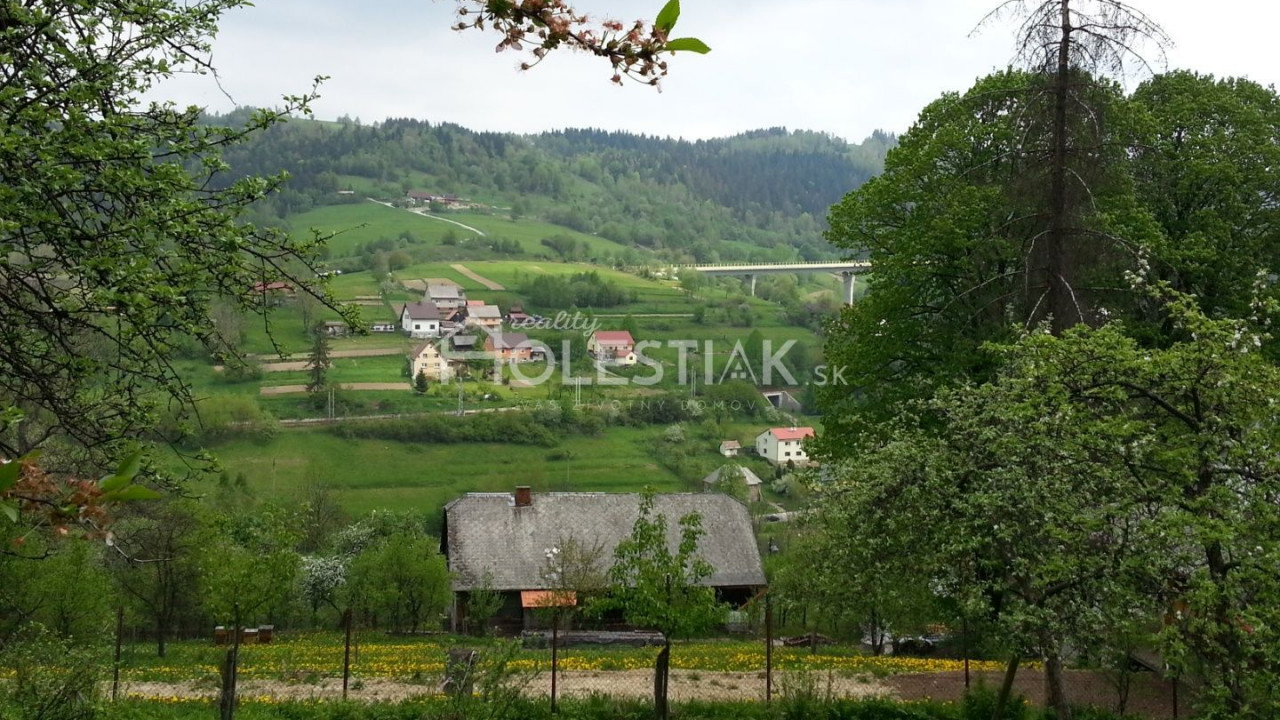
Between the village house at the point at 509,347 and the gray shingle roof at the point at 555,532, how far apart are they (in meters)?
57.3

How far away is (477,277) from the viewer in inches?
4592

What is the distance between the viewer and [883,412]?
1711 centimetres

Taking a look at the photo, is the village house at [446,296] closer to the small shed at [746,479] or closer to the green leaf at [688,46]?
the small shed at [746,479]

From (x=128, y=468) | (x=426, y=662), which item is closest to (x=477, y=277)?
(x=426, y=662)

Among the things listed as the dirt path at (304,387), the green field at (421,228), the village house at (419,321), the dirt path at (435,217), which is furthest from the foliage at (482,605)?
the dirt path at (435,217)

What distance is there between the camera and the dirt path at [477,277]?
112188mm

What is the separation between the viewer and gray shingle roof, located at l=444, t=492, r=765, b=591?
32.5m

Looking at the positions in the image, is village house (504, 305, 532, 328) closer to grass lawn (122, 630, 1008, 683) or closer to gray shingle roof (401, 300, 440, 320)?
gray shingle roof (401, 300, 440, 320)

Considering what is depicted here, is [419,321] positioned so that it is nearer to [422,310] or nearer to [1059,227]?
[422,310]

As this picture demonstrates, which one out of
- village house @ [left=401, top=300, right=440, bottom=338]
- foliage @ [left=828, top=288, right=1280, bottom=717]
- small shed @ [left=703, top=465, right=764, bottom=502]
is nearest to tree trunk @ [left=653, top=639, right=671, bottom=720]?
foliage @ [left=828, top=288, right=1280, bottom=717]

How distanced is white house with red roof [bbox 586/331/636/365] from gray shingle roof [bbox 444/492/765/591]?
59.1m

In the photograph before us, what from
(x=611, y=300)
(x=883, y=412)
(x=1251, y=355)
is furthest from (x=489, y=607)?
(x=611, y=300)

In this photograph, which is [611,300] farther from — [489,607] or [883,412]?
[883,412]

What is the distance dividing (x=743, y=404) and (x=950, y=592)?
7759 cm
